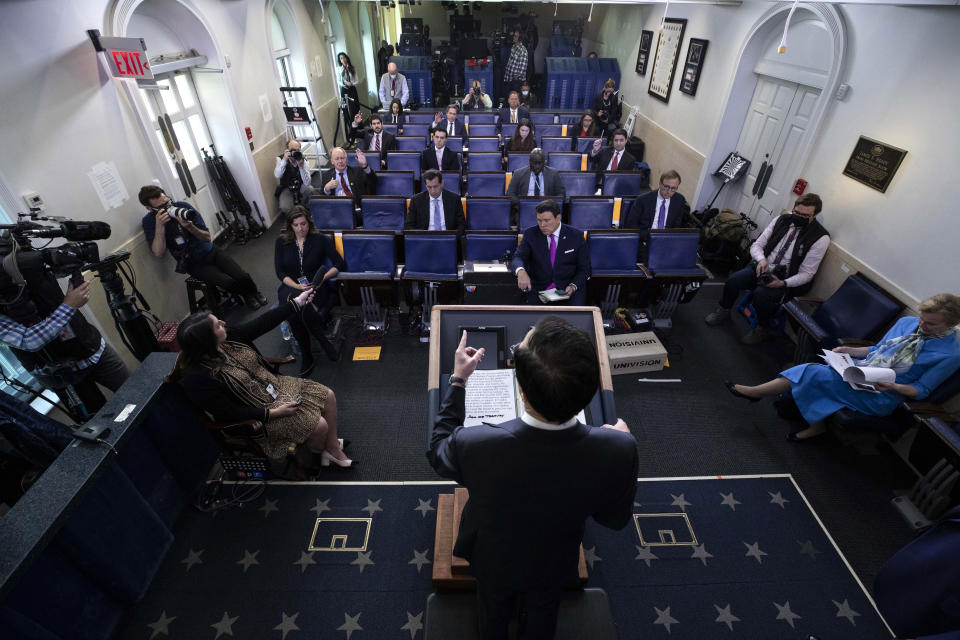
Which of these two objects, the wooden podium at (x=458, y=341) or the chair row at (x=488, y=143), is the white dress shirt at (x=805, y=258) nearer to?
the wooden podium at (x=458, y=341)

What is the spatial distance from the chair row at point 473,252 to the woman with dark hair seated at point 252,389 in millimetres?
1267

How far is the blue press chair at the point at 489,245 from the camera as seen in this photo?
445 cm

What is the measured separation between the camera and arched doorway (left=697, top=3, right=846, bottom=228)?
475 centimetres

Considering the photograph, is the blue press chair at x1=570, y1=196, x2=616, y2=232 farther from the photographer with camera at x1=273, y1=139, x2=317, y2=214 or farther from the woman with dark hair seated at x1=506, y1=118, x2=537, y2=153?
the photographer with camera at x1=273, y1=139, x2=317, y2=214

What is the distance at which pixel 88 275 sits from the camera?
3734 mm

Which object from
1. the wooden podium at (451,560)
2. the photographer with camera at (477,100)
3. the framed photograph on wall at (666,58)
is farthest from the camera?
the photographer with camera at (477,100)

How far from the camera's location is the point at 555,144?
23.7 feet

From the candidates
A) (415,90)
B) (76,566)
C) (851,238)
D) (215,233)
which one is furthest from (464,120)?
(76,566)

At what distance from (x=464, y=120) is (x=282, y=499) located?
8075 millimetres

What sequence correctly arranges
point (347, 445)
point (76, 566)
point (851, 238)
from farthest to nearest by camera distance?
point (851, 238)
point (347, 445)
point (76, 566)

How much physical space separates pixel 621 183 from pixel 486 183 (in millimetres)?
1869

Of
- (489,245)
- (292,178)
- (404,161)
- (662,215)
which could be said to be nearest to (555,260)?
(489,245)

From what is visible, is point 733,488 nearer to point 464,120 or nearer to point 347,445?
point 347,445

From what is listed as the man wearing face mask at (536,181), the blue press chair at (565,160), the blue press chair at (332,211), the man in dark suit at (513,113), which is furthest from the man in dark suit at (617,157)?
the blue press chair at (332,211)
